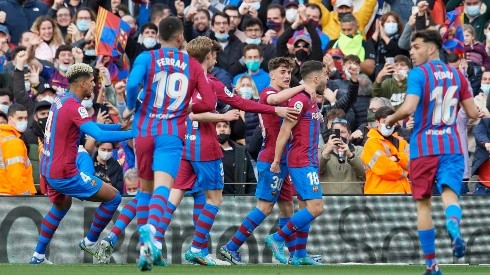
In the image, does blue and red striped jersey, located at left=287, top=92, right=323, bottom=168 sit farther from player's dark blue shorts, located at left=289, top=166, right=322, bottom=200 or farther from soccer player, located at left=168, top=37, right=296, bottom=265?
soccer player, located at left=168, top=37, right=296, bottom=265

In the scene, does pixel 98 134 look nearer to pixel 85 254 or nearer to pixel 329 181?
pixel 85 254

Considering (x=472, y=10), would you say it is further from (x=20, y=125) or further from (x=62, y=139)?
(x=62, y=139)

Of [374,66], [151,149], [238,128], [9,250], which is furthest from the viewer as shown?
[374,66]

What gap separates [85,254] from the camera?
17.2 meters

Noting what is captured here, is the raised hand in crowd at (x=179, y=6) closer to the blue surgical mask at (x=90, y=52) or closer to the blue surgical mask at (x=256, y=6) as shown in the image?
the blue surgical mask at (x=256, y=6)

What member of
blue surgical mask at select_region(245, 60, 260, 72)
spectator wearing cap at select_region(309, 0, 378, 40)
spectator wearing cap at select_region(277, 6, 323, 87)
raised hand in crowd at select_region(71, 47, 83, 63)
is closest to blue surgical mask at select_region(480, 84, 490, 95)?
spectator wearing cap at select_region(277, 6, 323, 87)

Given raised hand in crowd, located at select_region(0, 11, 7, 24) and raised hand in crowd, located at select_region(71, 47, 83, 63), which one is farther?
raised hand in crowd, located at select_region(0, 11, 7, 24)

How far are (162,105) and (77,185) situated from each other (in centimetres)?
219

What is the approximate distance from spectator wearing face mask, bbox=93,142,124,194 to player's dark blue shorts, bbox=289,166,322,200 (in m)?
4.12

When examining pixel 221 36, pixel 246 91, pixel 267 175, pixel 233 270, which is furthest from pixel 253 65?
pixel 233 270

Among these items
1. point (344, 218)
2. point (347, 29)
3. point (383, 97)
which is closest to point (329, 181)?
point (344, 218)

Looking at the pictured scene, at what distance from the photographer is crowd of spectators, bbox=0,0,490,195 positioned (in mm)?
18031

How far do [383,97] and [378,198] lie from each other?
3263 mm

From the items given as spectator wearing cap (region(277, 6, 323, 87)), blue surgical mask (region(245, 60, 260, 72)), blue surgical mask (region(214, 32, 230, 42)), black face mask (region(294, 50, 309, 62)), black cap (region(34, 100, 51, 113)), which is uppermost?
blue surgical mask (region(214, 32, 230, 42))
